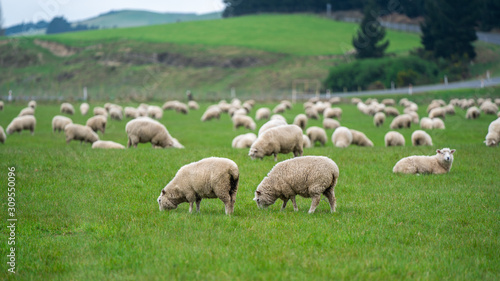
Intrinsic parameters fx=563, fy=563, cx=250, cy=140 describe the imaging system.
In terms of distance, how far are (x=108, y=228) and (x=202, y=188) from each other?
6.18ft

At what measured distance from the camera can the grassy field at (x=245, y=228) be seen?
24.8 feet

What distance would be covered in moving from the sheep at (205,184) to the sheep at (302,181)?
90 centimetres

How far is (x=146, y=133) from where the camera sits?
21250 mm

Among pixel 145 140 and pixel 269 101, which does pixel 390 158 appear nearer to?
pixel 145 140

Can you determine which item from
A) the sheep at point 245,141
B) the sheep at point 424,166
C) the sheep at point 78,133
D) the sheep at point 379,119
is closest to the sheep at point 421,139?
the sheep at point 245,141

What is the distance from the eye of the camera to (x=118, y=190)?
13000 mm

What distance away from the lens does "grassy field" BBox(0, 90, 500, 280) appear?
755 centimetres

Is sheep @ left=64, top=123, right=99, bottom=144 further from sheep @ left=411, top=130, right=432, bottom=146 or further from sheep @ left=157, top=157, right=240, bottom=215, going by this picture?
sheep @ left=157, top=157, right=240, bottom=215

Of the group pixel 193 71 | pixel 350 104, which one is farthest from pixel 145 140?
pixel 193 71

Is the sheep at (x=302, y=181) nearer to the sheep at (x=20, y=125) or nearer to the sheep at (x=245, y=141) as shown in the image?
the sheep at (x=245, y=141)

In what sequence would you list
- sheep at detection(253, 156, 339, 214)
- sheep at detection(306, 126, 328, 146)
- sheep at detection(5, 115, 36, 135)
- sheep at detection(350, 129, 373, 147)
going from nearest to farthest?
1. sheep at detection(253, 156, 339, 214)
2. sheep at detection(350, 129, 373, 147)
3. sheep at detection(306, 126, 328, 146)
4. sheep at detection(5, 115, 36, 135)

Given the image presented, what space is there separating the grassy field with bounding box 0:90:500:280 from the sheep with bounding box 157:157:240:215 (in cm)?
30

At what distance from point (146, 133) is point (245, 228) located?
12.4 m

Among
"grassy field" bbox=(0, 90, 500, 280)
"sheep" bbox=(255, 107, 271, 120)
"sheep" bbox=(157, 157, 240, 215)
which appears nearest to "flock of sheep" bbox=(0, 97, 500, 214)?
"sheep" bbox=(157, 157, 240, 215)
